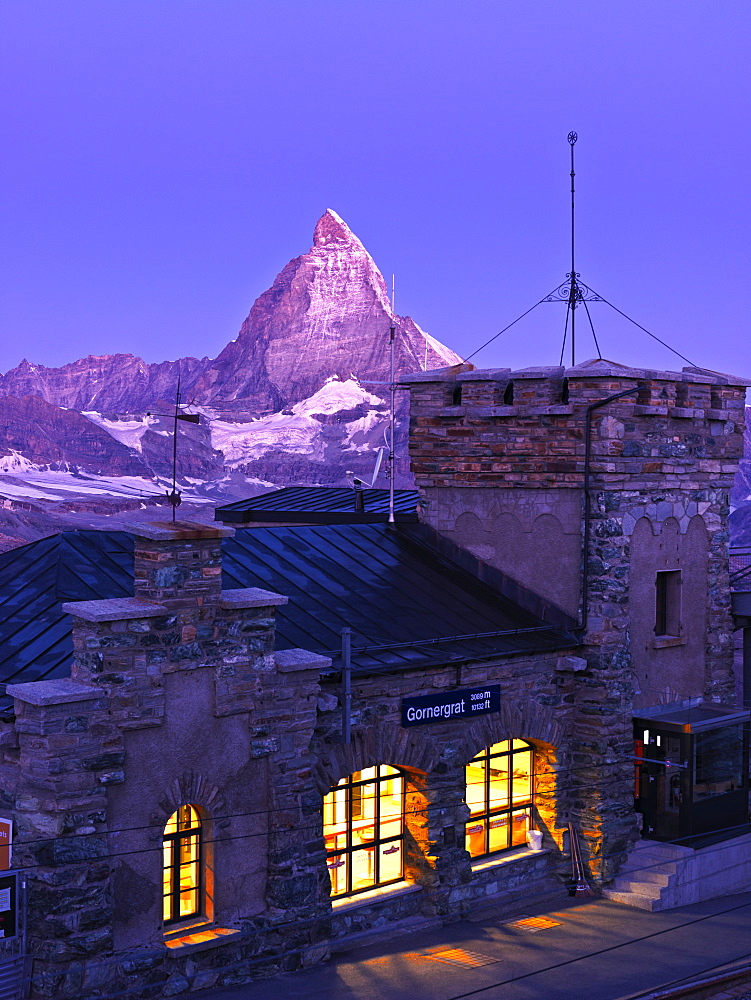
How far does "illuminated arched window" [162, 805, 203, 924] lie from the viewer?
1514 centimetres

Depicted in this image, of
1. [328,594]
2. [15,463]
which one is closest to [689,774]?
[328,594]

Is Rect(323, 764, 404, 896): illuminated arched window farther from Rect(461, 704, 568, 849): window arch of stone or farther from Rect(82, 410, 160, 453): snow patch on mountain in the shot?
Rect(82, 410, 160, 453): snow patch on mountain

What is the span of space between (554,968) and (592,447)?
863 centimetres

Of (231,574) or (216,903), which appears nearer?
(216,903)

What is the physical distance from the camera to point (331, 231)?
150625 mm

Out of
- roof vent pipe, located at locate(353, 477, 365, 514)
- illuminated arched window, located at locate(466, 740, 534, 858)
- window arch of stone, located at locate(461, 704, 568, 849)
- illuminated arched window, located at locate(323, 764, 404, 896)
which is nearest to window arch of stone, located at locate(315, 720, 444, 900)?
→ illuminated arched window, located at locate(323, 764, 404, 896)

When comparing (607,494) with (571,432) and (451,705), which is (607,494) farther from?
(451,705)

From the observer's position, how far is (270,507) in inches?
1272

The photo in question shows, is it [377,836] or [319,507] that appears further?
[319,507]

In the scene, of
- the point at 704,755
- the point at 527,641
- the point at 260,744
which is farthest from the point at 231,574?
the point at 704,755

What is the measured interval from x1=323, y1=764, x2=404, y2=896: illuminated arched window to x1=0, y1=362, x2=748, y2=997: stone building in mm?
35

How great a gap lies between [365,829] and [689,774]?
6.37 m

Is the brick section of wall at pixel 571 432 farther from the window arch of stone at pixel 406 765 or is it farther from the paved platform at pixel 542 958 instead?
the paved platform at pixel 542 958

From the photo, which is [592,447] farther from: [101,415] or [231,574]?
[101,415]
